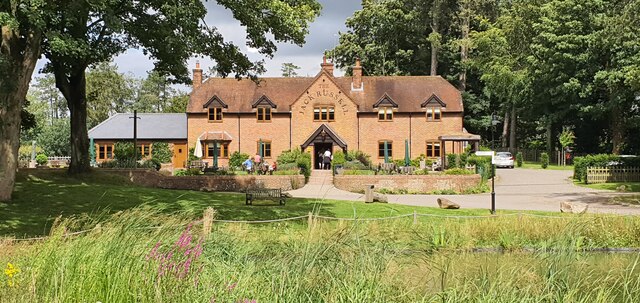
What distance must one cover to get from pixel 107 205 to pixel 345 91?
105 ft

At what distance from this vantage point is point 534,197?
84.9 ft

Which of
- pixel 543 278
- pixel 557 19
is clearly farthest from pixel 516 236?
pixel 557 19

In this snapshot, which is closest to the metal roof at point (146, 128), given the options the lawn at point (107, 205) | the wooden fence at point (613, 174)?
the lawn at point (107, 205)

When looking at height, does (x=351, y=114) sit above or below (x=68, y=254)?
above

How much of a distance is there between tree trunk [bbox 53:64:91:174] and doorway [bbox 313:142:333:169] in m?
22.3

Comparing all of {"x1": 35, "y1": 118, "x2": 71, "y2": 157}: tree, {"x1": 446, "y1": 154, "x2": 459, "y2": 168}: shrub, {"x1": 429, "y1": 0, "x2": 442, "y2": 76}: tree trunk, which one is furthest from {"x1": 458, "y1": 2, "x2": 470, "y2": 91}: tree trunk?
{"x1": 35, "y1": 118, "x2": 71, "y2": 157}: tree

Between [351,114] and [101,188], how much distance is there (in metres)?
27.1

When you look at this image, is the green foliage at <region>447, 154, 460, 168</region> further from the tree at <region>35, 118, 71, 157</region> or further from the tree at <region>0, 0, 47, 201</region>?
the tree at <region>35, 118, 71, 157</region>

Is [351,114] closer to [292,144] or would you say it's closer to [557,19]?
[292,144]

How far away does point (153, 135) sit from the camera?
48.8 m

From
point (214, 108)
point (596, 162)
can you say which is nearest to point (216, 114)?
point (214, 108)

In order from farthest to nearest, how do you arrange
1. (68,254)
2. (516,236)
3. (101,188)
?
(101,188), (516,236), (68,254)

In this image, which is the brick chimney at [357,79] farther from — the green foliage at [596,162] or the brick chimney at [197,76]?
the green foliage at [596,162]

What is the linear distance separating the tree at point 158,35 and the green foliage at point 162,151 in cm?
2106
